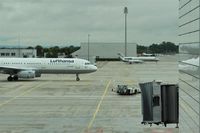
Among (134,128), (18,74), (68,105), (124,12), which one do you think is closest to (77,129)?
(134,128)

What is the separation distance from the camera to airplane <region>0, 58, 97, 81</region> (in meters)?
A: 66.6

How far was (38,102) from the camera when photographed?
42.4 meters

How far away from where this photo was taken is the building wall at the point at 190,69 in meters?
9.27

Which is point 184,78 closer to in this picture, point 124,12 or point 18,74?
point 18,74

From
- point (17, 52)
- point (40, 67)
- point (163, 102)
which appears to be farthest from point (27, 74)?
point (17, 52)

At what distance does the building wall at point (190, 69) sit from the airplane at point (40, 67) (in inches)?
2147

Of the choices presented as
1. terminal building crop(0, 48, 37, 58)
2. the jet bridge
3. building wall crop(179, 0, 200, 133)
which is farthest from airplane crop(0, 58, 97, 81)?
terminal building crop(0, 48, 37, 58)

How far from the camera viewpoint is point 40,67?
6681cm

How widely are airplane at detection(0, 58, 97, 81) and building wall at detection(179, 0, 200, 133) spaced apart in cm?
5452

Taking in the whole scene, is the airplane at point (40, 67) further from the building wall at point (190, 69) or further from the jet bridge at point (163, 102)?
→ the building wall at point (190, 69)

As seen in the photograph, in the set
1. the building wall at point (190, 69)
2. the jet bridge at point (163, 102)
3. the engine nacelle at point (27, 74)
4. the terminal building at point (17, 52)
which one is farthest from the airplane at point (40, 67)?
the terminal building at point (17, 52)

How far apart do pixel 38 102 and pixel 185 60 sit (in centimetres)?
3194

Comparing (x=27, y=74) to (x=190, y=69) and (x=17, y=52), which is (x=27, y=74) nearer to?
(x=190, y=69)

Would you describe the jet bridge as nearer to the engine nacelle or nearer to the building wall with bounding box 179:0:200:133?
the building wall with bounding box 179:0:200:133
